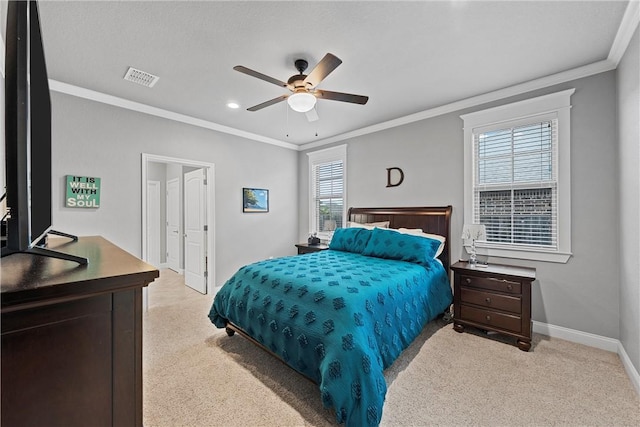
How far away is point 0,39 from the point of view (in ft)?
6.41

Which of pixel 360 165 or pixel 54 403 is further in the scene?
pixel 360 165

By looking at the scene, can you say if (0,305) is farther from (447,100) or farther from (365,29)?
(447,100)

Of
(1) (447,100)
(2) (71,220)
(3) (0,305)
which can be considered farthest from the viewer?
(1) (447,100)

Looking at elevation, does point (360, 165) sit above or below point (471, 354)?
above

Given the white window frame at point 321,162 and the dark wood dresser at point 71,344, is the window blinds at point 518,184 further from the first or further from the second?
the dark wood dresser at point 71,344

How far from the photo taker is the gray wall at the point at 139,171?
10.0 ft

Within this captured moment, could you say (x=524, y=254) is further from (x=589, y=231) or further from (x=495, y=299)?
(x=495, y=299)

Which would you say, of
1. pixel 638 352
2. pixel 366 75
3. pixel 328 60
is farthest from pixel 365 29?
pixel 638 352

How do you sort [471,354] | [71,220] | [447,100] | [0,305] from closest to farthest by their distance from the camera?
[0,305] < [471,354] < [71,220] < [447,100]

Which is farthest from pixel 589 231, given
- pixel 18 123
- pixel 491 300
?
pixel 18 123

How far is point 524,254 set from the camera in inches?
118

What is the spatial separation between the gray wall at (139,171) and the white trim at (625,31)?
439 cm

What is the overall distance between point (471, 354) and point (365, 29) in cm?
289

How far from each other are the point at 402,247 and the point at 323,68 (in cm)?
205
